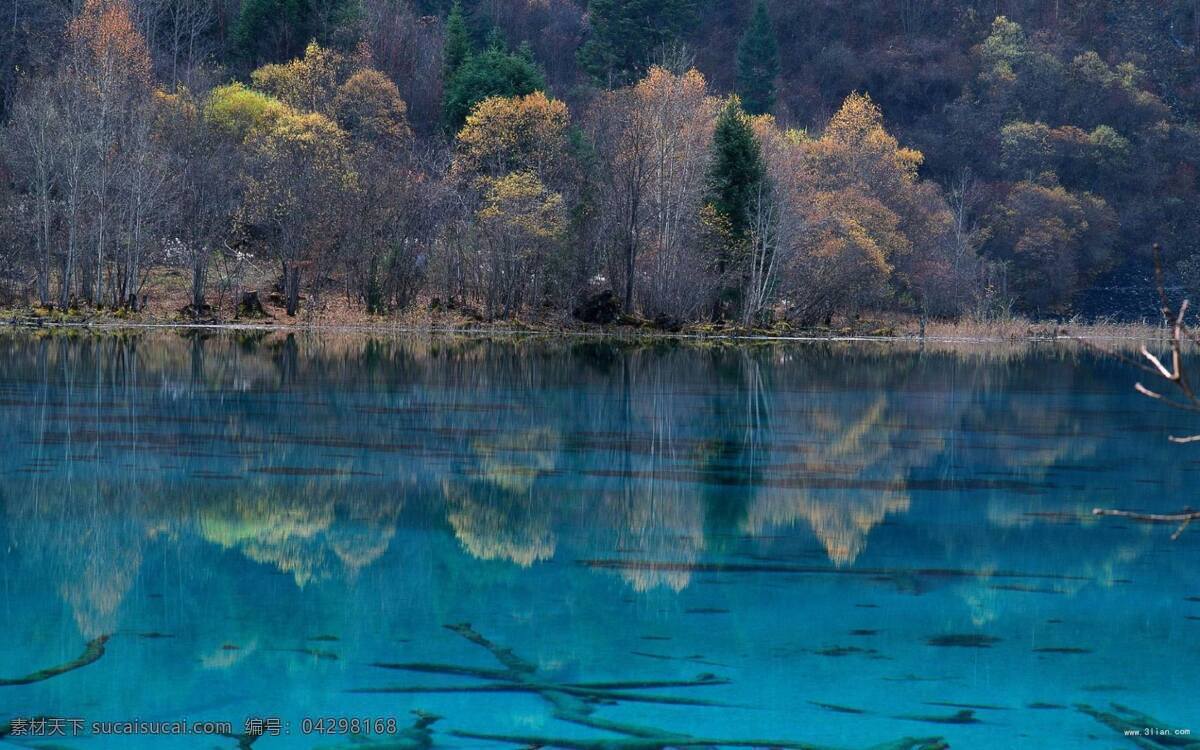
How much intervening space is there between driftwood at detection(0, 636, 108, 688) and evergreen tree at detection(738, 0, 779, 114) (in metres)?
89.4

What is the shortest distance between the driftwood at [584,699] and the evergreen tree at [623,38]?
85589mm

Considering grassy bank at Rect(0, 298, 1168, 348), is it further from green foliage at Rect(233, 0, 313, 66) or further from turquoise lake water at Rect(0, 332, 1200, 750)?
green foliage at Rect(233, 0, 313, 66)

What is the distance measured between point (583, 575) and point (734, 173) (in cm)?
4759

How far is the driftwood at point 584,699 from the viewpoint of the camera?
8328mm

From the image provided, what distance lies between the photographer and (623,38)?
310ft

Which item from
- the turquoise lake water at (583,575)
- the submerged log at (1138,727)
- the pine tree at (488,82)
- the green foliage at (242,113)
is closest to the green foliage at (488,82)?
the pine tree at (488,82)

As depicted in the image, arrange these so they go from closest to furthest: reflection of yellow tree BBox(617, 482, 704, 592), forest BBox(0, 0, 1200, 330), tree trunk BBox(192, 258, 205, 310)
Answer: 1. reflection of yellow tree BBox(617, 482, 704, 592)
2. tree trunk BBox(192, 258, 205, 310)
3. forest BBox(0, 0, 1200, 330)

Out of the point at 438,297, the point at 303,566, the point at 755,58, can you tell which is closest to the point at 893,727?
the point at 303,566

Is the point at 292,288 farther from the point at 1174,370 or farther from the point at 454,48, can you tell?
the point at 1174,370

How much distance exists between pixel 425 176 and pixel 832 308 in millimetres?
19825

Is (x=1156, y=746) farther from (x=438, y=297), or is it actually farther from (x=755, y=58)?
(x=755, y=58)

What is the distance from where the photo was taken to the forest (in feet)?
191

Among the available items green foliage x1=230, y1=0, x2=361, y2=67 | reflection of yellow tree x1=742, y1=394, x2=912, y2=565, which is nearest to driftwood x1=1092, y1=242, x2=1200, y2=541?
reflection of yellow tree x1=742, y1=394, x2=912, y2=565

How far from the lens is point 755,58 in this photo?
97.2 meters
